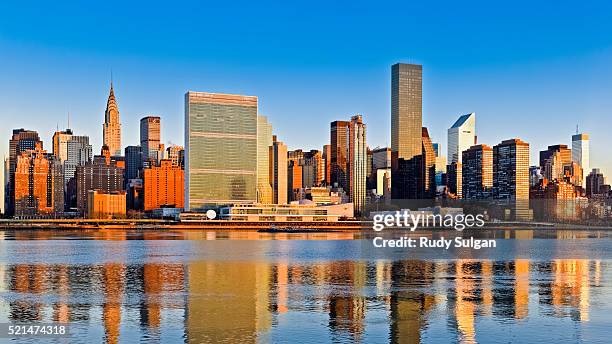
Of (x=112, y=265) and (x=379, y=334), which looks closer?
(x=379, y=334)

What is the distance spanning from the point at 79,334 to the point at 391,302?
2235 centimetres

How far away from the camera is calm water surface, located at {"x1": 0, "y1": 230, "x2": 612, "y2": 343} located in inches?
1591

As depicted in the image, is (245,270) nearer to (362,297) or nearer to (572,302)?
(362,297)

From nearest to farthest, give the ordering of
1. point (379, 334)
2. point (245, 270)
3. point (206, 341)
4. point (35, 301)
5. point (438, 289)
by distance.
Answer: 1. point (206, 341)
2. point (379, 334)
3. point (35, 301)
4. point (438, 289)
5. point (245, 270)

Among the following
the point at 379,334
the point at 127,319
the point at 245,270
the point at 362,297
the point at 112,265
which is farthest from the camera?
the point at 112,265

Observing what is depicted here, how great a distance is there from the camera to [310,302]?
51750 millimetres

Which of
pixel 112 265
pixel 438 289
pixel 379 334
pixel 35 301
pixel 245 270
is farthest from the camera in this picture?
pixel 112 265

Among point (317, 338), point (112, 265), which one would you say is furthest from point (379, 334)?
point (112, 265)

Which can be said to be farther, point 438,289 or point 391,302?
point 438,289

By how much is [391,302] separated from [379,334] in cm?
1187

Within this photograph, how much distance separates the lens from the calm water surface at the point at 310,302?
40.4 metres

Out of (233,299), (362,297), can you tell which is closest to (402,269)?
(362,297)

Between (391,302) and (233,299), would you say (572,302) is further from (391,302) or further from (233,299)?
(233,299)

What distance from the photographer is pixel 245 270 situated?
77.1 m
